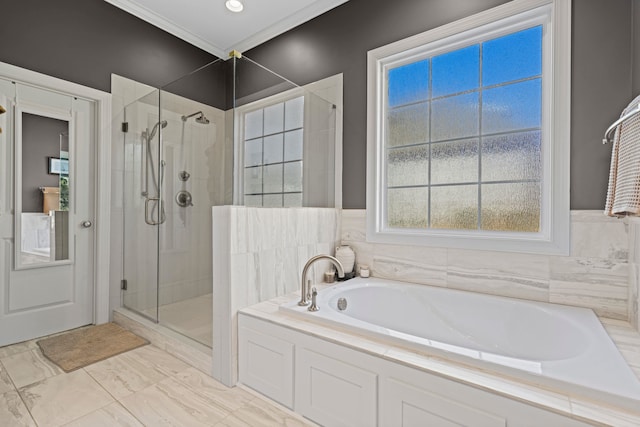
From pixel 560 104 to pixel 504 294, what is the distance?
1148mm

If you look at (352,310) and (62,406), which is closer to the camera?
(62,406)

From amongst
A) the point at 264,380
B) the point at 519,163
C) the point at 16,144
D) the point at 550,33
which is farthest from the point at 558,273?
the point at 16,144

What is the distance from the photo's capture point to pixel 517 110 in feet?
6.46

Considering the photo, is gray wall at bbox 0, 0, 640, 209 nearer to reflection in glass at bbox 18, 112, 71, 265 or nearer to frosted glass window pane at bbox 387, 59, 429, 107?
frosted glass window pane at bbox 387, 59, 429, 107

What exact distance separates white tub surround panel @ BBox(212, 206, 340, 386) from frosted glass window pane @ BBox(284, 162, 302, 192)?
0.17 metres

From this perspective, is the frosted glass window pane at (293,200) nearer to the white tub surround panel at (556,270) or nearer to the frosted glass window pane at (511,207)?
the white tub surround panel at (556,270)

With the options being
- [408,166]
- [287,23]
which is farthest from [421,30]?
Result: [287,23]

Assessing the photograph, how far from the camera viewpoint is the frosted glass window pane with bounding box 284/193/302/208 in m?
2.13

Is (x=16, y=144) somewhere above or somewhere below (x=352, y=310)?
above

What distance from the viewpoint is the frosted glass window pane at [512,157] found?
191cm

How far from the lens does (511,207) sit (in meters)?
1.99

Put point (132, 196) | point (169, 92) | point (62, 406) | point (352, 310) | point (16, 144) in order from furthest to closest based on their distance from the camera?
point (132, 196) < point (169, 92) < point (16, 144) < point (352, 310) < point (62, 406)

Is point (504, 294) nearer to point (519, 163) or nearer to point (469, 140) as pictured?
point (519, 163)

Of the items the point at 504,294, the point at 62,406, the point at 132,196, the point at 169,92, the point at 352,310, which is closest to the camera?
the point at 62,406
